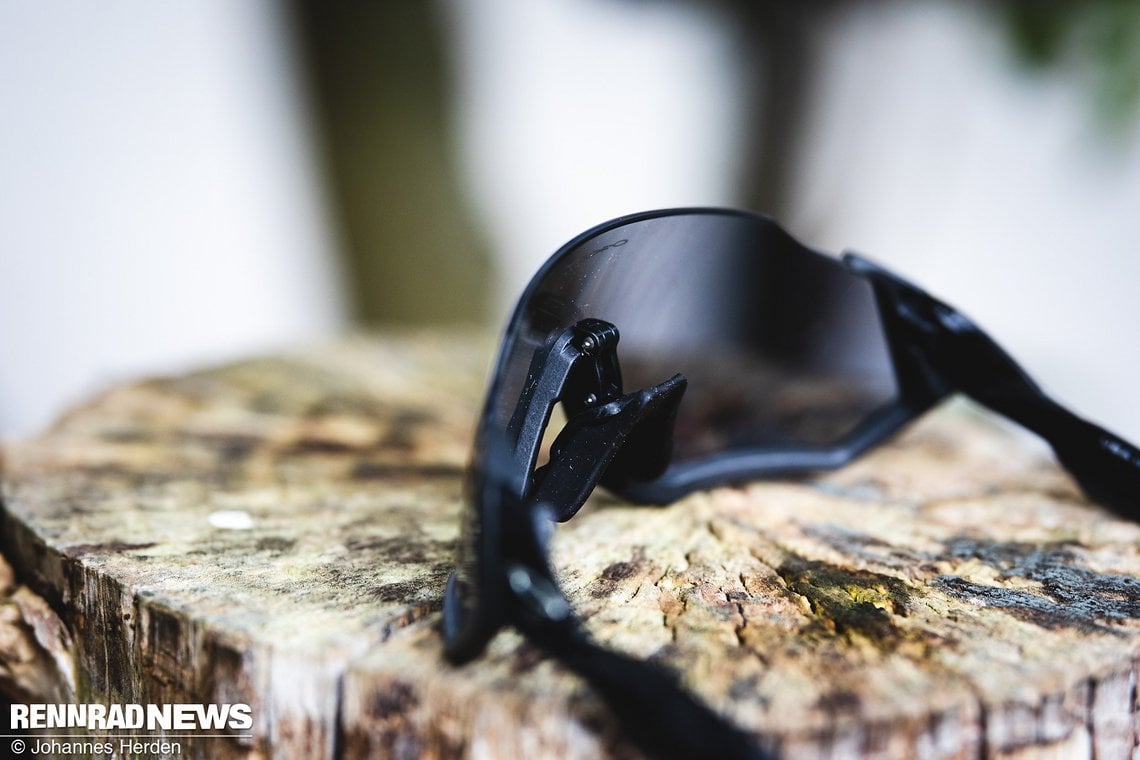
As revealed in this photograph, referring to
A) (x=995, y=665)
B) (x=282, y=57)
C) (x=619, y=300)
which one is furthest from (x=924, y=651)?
(x=282, y=57)

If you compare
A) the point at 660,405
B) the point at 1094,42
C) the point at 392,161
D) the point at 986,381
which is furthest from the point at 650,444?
the point at 392,161

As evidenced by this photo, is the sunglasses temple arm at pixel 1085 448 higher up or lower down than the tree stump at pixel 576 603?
higher up

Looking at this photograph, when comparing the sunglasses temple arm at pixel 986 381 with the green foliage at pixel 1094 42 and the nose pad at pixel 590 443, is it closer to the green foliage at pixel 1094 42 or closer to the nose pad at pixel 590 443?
the nose pad at pixel 590 443

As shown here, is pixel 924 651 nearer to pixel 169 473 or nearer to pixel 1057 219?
pixel 169 473

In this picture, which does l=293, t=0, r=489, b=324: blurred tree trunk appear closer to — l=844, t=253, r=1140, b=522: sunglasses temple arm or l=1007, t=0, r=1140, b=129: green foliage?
l=1007, t=0, r=1140, b=129: green foliage

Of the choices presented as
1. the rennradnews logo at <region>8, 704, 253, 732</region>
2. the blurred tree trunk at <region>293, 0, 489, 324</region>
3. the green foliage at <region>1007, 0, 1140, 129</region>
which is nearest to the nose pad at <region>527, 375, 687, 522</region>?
the rennradnews logo at <region>8, 704, 253, 732</region>

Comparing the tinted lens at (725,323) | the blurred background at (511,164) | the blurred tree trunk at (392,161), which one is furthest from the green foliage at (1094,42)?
the blurred tree trunk at (392,161)
